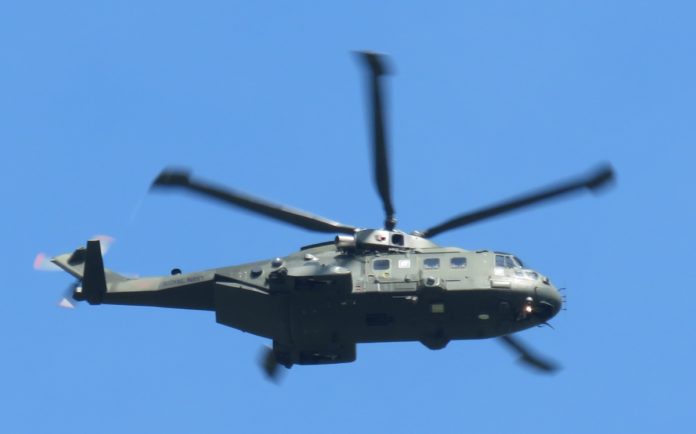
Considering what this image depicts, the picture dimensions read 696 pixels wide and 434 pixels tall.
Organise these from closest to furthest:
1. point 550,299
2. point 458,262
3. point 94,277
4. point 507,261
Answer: point 550,299
point 458,262
point 507,261
point 94,277

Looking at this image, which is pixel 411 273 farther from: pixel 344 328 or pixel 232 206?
pixel 232 206

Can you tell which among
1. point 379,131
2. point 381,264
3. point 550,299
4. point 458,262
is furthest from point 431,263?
point 379,131

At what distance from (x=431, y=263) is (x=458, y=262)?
879mm

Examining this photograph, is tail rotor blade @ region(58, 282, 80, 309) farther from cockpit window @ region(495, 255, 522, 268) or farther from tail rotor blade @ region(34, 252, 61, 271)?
cockpit window @ region(495, 255, 522, 268)

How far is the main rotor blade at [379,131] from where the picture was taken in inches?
1636

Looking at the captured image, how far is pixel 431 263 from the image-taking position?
44.1 meters

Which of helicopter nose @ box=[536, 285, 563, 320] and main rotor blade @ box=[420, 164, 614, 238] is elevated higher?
main rotor blade @ box=[420, 164, 614, 238]

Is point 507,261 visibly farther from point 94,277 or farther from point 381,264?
point 94,277

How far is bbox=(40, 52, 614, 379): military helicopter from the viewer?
1704 inches

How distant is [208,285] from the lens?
45688 millimetres

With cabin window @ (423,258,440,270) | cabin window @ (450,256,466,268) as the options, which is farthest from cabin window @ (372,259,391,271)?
cabin window @ (450,256,466,268)

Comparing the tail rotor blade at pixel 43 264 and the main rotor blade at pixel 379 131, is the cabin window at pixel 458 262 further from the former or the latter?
the tail rotor blade at pixel 43 264

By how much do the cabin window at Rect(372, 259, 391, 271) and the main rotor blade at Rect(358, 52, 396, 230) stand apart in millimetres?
2259

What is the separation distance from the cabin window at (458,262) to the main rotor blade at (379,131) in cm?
314
